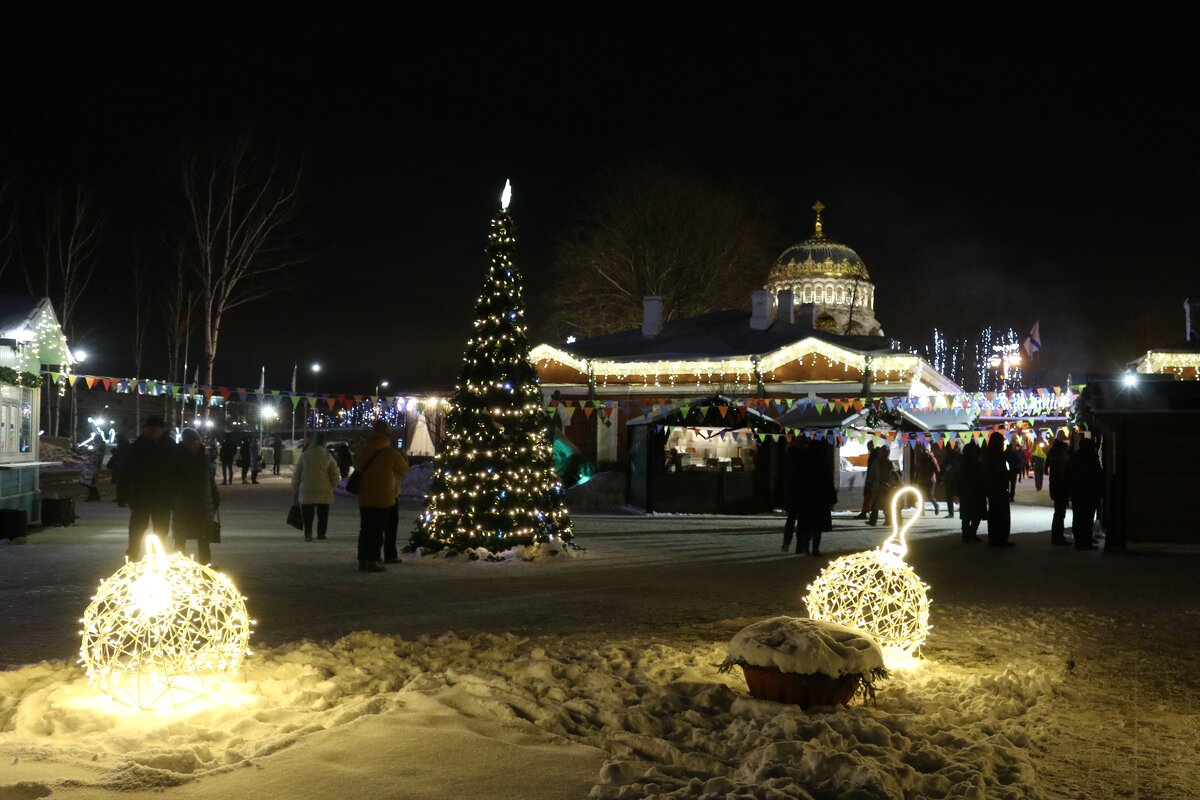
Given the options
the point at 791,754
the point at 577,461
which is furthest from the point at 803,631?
the point at 577,461

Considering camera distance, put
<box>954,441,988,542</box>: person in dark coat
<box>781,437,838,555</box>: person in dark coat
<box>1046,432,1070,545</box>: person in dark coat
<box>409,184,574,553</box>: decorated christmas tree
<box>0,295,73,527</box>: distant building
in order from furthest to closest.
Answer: <box>954,441,988,542</box>: person in dark coat
<box>1046,432,1070,545</box>: person in dark coat
<box>0,295,73,527</box>: distant building
<box>781,437,838,555</box>: person in dark coat
<box>409,184,574,553</box>: decorated christmas tree

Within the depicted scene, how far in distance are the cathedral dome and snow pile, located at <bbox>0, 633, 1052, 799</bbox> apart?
167 ft

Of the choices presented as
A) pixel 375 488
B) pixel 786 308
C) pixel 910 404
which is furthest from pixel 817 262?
pixel 375 488

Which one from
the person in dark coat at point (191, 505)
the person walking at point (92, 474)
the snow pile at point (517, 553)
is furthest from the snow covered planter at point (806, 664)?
the person walking at point (92, 474)

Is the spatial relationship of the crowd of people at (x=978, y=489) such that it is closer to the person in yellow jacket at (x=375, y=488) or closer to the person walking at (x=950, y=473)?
the person walking at (x=950, y=473)

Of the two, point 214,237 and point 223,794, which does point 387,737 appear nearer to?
point 223,794

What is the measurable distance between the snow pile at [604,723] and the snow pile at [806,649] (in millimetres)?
231

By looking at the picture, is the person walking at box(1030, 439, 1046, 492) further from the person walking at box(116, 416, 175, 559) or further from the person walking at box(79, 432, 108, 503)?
the person walking at box(116, 416, 175, 559)

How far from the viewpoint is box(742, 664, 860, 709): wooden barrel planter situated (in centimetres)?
625

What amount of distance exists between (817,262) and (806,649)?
52.6m

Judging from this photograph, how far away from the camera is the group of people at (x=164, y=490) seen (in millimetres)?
11898

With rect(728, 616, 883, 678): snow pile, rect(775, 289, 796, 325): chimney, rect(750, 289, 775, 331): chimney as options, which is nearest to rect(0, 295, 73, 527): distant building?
rect(728, 616, 883, 678): snow pile

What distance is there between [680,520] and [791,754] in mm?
17810

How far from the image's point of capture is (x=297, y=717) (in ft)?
18.9
